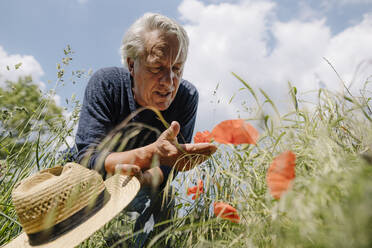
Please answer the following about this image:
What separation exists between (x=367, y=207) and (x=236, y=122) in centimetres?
46

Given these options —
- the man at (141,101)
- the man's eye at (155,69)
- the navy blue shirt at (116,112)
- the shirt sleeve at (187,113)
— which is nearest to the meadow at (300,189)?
the man at (141,101)

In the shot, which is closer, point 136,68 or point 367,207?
point 367,207

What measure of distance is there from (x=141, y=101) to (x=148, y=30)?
563 millimetres

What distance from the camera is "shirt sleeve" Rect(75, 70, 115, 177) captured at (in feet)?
5.67

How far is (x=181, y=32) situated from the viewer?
2.09m

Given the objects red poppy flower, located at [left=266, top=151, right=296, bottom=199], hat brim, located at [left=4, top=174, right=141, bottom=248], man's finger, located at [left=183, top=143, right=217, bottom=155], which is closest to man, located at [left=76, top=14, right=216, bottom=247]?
hat brim, located at [left=4, top=174, right=141, bottom=248]

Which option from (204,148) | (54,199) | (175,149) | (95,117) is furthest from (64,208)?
(95,117)

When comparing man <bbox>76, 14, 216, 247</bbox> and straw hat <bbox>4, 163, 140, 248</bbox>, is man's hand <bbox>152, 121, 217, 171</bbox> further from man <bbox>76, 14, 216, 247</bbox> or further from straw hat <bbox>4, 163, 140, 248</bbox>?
straw hat <bbox>4, 163, 140, 248</bbox>

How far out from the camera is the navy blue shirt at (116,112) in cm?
182

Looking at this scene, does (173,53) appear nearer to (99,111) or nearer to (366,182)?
(99,111)

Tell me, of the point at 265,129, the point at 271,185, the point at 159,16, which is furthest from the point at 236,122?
the point at 159,16

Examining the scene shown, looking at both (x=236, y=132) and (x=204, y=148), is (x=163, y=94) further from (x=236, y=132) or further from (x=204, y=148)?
(x=236, y=132)

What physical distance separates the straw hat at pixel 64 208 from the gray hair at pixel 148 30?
3.71 feet

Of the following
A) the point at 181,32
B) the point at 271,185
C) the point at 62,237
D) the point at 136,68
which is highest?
the point at 181,32
